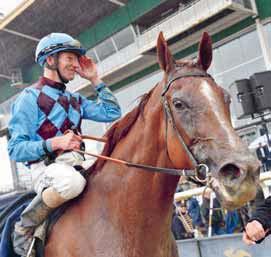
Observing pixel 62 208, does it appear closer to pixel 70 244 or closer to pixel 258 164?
pixel 70 244

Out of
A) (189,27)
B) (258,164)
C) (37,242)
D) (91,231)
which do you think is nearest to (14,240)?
(37,242)

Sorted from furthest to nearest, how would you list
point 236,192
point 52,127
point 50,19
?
point 50,19
point 52,127
point 236,192

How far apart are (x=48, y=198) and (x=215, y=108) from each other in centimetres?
107

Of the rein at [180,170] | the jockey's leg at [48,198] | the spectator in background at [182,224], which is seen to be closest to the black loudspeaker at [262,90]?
the spectator in background at [182,224]

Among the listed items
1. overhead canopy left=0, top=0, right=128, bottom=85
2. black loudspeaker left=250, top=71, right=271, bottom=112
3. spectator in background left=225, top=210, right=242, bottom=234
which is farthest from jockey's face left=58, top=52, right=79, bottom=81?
overhead canopy left=0, top=0, right=128, bottom=85

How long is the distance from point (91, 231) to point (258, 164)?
1.02m

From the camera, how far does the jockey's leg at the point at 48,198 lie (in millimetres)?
2297

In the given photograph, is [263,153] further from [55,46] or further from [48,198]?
[48,198]

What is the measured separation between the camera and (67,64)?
2758 mm

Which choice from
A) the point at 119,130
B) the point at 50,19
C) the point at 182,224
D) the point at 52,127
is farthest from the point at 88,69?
the point at 50,19

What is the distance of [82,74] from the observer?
116 inches

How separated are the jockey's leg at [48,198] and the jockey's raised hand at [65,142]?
11 centimetres

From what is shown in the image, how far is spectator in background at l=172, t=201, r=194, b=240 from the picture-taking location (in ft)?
21.4

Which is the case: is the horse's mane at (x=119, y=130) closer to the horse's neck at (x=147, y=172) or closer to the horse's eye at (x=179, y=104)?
the horse's neck at (x=147, y=172)
